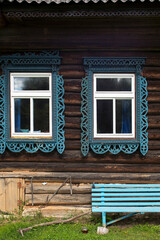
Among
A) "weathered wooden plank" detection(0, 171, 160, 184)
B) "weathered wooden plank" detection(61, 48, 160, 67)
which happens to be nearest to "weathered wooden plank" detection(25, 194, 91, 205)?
"weathered wooden plank" detection(0, 171, 160, 184)

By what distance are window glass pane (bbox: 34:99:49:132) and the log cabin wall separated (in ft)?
1.33

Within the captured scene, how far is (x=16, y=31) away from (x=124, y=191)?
3694 mm

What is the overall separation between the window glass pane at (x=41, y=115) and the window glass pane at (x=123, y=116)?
1.42m

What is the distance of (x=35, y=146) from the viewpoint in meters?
4.33

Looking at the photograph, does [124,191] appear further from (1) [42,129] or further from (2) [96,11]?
(2) [96,11]

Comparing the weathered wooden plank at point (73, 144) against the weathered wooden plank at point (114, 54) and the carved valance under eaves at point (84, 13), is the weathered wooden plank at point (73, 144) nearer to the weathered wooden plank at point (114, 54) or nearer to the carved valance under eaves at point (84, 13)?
the weathered wooden plank at point (114, 54)

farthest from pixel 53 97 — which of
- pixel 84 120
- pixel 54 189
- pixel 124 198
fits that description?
pixel 124 198

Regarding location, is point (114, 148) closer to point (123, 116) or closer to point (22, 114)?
point (123, 116)

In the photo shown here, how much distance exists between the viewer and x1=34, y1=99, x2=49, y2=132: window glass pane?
14.4ft

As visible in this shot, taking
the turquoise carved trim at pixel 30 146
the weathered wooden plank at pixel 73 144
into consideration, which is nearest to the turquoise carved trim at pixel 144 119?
the weathered wooden plank at pixel 73 144

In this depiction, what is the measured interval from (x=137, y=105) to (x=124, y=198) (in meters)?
1.75

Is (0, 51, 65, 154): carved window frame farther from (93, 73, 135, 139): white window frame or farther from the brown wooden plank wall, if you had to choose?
(93, 73, 135, 139): white window frame

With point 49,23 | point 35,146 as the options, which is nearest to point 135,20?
point 49,23

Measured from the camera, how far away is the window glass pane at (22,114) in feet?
14.5
